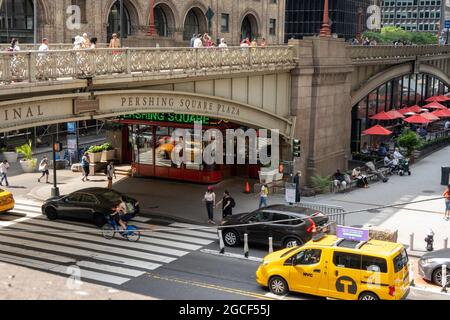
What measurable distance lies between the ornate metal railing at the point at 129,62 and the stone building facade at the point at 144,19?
4137 mm

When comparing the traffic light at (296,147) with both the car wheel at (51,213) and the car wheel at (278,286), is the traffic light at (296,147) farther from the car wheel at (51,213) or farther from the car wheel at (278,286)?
the car wheel at (278,286)

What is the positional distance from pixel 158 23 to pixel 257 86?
31940mm

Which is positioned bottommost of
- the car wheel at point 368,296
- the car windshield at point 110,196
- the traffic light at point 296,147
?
the car wheel at point 368,296

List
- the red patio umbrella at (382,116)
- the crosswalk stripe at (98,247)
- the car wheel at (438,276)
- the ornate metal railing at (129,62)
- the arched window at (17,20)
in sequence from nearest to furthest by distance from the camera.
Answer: the ornate metal railing at (129,62)
the car wheel at (438,276)
the crosswalk stripe at (98,247)
the arched window at (17,20)
the red patio umbrella at (382,116)

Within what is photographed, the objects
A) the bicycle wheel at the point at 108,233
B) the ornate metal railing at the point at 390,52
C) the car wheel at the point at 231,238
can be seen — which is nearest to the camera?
the car wheel at the point at 231,238

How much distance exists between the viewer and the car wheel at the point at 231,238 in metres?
21.7

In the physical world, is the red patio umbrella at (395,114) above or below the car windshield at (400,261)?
above

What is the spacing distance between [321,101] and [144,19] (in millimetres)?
25422
